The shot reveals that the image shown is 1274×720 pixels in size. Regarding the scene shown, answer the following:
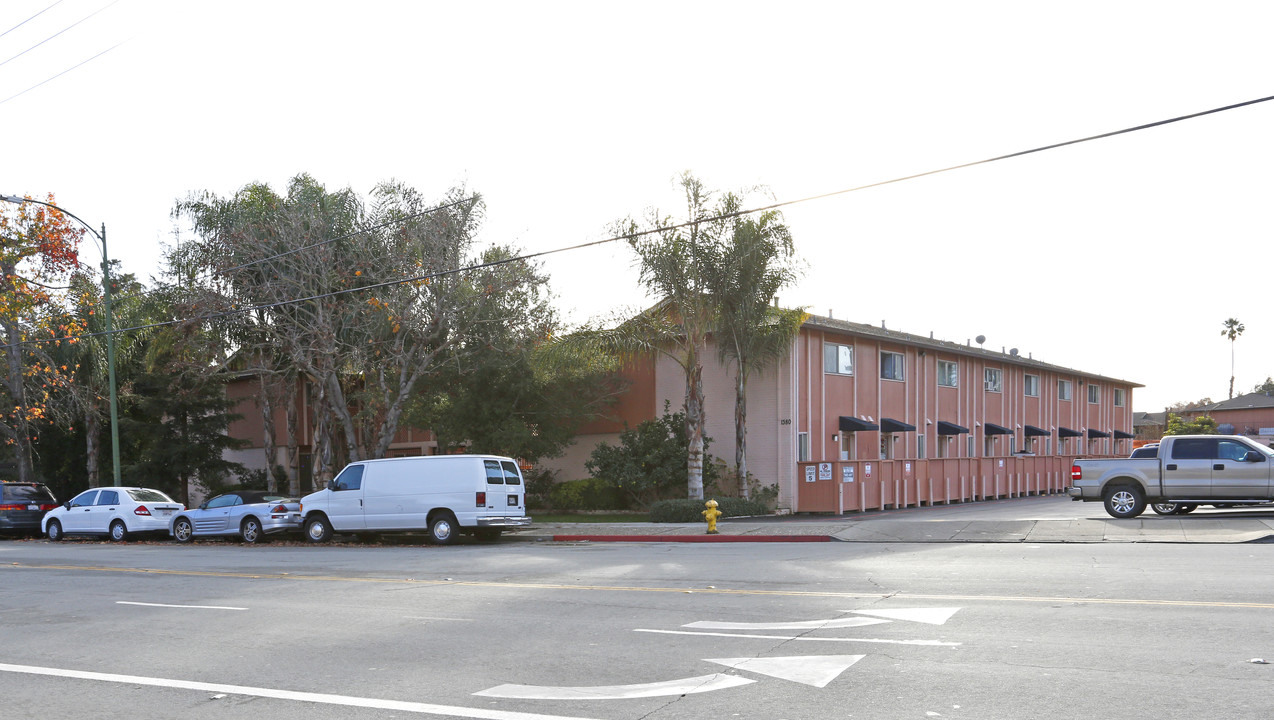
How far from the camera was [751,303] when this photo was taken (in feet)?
90.4

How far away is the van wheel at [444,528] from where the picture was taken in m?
22.9

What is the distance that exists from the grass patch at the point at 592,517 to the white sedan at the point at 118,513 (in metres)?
10.3

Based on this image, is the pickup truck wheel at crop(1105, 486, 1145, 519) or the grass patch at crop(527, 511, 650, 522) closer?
the pickup truck wheel at crop(1105, 486, 1145, 519)

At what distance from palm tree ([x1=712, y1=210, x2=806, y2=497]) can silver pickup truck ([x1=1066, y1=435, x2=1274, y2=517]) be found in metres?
8.89

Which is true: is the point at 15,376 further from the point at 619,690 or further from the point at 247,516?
the point at 619,690

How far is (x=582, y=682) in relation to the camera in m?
7.53

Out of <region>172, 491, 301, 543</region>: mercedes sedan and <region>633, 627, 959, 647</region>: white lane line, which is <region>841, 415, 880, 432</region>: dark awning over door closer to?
<region>172, 491, 301, 543</region>: mercedes sedan

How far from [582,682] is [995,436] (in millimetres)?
39489

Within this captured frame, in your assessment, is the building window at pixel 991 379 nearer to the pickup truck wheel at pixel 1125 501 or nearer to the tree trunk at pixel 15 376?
the pickup truck wheel at pixel 1125 501

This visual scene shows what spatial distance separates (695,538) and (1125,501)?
9232 millimetres

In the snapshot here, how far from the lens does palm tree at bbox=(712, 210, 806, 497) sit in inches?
1059

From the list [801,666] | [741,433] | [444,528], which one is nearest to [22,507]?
[444,528]

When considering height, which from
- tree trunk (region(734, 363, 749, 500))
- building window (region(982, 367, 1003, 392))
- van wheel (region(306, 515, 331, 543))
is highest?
building window (region(982, 367, 1003, 392))

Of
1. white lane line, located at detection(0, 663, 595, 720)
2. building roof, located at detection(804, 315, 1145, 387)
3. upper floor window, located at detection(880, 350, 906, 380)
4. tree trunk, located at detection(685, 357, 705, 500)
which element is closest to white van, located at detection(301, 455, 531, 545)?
tree trunk, located at detection(685, 357, 705, 500)
